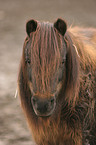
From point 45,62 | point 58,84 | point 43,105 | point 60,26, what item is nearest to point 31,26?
point 60,26

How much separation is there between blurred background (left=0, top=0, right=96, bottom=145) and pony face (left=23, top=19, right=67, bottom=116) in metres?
1.38

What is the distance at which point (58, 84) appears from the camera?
3.44 meters

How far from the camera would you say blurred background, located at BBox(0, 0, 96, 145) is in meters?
6.07

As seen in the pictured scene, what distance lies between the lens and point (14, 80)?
8.50m

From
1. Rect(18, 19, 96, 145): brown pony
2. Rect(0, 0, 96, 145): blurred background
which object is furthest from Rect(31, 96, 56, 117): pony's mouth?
Rect(0, 0, 96, 145): blurred background

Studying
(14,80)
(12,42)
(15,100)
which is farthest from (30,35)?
(12,42)

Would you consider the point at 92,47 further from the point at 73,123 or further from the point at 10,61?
the point at 10,61

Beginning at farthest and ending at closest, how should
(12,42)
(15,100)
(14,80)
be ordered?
1. (12,42)
2. (14,80)
3. (15,100)

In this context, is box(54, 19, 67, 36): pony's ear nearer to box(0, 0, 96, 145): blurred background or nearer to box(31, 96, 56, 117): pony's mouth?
box(31, 96, 56, 117): pony's mouth

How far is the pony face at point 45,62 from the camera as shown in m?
3.28

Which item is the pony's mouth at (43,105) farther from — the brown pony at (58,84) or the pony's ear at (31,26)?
the pony's ear at (31,26)

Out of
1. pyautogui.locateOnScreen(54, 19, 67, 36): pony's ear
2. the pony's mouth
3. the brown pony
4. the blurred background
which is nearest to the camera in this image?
the pony's mouth

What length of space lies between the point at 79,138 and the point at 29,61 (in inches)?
45.2

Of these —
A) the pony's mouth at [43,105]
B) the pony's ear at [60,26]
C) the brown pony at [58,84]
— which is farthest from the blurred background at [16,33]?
the pony's mouth at [43,105]
